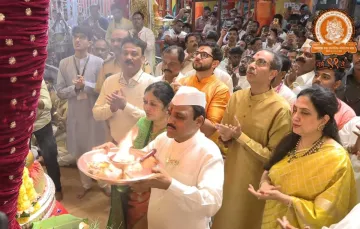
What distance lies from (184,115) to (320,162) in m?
0.66

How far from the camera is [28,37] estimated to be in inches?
27.2

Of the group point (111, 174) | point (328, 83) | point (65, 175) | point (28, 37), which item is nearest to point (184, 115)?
point (111, 174)

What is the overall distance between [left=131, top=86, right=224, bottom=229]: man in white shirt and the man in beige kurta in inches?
23.4

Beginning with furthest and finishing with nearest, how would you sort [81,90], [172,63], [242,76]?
[242,76]
[81,90]
[172,63]

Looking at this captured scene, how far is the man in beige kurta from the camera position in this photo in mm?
2466

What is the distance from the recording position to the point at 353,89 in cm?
303

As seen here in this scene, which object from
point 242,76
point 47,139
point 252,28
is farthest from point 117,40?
point 252,28

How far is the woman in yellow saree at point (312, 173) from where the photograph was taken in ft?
5.95

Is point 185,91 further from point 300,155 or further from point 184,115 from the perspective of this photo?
point 300,155

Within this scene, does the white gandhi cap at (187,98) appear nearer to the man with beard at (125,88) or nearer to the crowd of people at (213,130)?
the crowd of people at (213,130)

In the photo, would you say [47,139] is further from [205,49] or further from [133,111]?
[205,49]

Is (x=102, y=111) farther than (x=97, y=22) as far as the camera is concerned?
No

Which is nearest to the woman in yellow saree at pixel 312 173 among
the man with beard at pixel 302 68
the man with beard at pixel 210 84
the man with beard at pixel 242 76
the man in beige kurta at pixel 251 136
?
the man in beige kurta at pixel 251 136

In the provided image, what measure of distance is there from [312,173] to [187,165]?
577 millimetres
